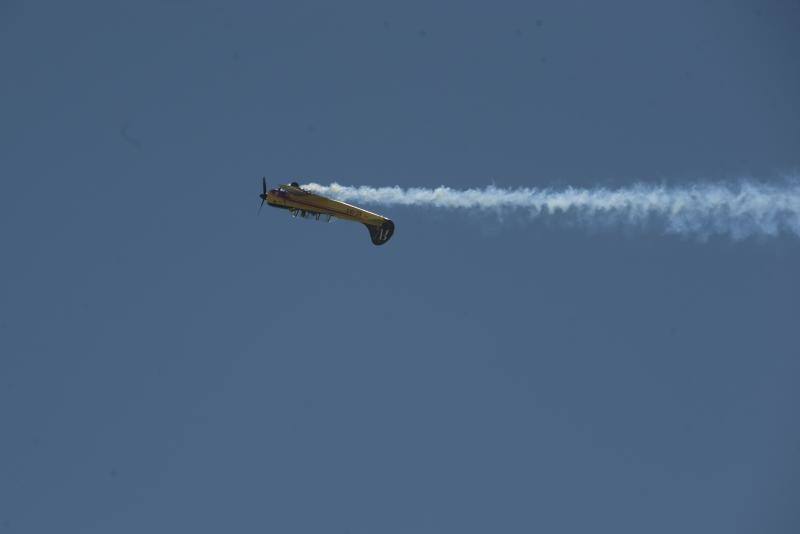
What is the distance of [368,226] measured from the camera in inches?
4131

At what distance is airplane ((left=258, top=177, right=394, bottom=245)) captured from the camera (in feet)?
326

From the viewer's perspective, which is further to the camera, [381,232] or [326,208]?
[381,232]

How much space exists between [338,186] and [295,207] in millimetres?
4459

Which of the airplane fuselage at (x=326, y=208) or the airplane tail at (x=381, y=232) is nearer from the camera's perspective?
the airplane fuselage at (x=326, y=208)

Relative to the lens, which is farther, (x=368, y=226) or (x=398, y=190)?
(x=368, y=226)

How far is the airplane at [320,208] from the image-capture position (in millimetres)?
99500

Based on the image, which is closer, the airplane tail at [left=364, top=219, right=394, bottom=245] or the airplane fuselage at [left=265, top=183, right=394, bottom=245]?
the airplane fuselage at [left=265, top=183, right=394, bottom=245]

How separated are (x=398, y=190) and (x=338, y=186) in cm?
548

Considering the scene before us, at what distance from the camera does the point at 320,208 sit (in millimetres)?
101562

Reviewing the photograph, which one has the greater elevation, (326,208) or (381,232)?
(381,232)

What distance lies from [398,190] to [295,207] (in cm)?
965

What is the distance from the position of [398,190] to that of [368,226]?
881cm

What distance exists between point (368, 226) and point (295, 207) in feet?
26.6

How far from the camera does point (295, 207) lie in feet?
328
